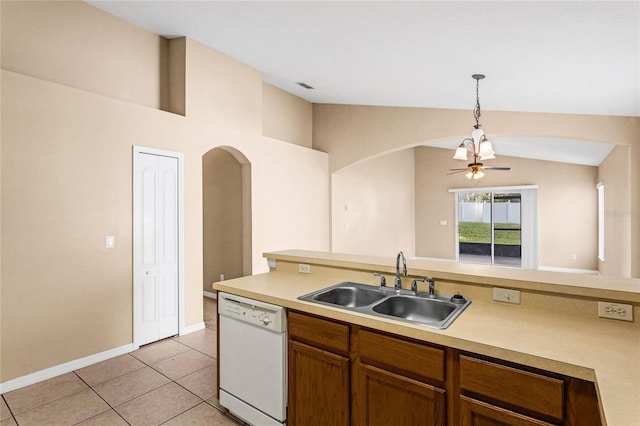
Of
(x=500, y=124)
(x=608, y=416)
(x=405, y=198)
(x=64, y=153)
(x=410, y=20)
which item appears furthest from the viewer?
(x=405, y=198)

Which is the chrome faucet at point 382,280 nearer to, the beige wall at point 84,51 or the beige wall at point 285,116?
the beige wall at point 84,51

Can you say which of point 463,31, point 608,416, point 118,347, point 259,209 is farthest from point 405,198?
point 608,416

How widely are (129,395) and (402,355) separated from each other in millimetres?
2252

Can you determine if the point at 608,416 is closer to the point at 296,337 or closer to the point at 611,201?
the point at 296,337

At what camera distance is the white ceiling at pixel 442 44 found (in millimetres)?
2418

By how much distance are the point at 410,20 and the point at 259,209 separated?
126 inches

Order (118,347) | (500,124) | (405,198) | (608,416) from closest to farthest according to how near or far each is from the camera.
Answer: (608,416) < (118,347) < (500,124) < (405,198)

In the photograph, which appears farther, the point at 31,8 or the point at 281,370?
the point at 31,8

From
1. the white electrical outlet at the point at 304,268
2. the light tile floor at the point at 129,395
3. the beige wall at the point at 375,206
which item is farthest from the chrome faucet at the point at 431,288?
the beige wall at the point at 375,206

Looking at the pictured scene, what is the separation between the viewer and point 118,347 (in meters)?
3.35

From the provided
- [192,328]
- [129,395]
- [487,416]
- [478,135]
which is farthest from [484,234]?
[129,395]

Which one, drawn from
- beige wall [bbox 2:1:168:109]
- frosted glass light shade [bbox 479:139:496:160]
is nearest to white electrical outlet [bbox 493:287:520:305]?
frosted glass light shade [bbox 479:139:496:160]

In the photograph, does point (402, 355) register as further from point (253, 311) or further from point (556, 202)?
point (556, 202)

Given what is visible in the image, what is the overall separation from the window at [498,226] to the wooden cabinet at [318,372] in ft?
28.4
